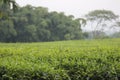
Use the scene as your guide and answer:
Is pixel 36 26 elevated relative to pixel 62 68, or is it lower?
elevated

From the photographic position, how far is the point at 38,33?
28422 millimetres

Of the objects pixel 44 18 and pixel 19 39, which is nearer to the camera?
pixel 19 39

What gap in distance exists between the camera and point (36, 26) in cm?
2872

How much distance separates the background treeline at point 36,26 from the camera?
25906 mm

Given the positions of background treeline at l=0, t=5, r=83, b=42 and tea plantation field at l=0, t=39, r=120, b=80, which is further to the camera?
background treeline at l=0, t=5, r=83, b=42

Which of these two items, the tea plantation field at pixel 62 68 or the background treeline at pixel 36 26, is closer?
the tea plantation field at pixel 62 68

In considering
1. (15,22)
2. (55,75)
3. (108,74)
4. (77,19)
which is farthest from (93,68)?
(77,19)

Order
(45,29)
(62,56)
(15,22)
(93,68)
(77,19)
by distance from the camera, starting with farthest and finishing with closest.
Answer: (77,19), (45,29), (15,22), (62,56), (93,68)

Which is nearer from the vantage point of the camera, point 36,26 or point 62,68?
point 62,68

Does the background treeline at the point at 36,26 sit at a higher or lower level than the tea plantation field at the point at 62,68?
higher

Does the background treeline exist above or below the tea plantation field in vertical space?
above

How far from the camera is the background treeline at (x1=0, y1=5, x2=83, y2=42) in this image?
2591 cm

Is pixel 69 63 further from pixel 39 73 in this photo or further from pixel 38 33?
pixel 38 33

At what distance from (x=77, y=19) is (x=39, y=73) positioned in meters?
29.7
